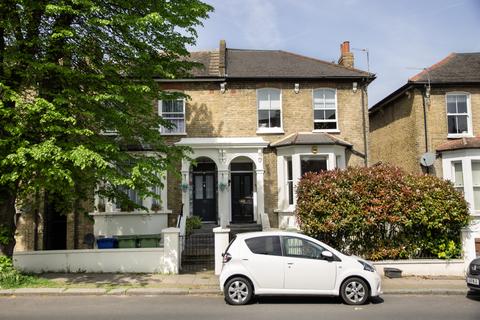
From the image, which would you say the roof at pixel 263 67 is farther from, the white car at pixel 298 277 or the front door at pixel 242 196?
the white car at pixel 298 277

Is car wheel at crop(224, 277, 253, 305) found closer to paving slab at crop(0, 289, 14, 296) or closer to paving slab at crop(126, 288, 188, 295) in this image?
paving slab at crop(126, 288, 188, 295)

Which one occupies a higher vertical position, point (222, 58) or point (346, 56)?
point (346, 56)

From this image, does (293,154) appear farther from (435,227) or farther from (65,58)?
(65,58)

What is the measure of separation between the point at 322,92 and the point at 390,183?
287 inches

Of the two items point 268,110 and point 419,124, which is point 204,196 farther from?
point 419,124

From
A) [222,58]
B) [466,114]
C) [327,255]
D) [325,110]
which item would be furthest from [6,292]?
[466,114]

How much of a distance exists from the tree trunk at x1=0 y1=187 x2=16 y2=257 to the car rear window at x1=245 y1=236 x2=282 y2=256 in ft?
21.6

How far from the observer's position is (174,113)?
17250mm

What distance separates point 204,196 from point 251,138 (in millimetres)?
3367

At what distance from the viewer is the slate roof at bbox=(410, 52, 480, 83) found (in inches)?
700

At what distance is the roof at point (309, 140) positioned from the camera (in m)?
16.3

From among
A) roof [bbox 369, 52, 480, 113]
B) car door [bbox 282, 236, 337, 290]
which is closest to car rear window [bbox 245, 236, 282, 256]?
car door [bbox 282, 236, 337, 290]

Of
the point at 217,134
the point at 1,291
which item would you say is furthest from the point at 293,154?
the point at 1,291

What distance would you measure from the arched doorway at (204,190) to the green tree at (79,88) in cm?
599
